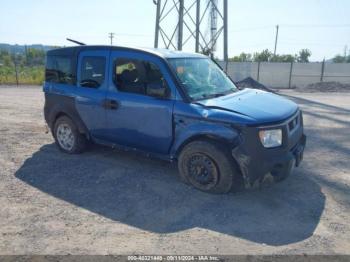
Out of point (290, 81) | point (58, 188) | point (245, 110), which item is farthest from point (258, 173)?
point (290, 81)

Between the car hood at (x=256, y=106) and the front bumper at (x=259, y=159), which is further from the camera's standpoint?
the car hood at (x=256, y=106)

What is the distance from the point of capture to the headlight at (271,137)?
4105 millimetres

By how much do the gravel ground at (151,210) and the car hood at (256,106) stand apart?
1080mm

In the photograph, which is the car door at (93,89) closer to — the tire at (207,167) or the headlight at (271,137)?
the tire at (207,167)

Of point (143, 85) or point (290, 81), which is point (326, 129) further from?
point (290, 81)

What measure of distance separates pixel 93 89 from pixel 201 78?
1789mm

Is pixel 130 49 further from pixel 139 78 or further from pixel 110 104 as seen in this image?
pixel 110 104

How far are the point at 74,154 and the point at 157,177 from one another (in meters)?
1.91

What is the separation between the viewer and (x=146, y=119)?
4922 millimetres

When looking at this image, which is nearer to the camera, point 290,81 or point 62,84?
point 62,84

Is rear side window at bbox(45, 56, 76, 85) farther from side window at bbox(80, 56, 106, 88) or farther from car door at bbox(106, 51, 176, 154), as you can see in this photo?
car door at bbox(106, 51, 176, 154)

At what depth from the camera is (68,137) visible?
6.18 m

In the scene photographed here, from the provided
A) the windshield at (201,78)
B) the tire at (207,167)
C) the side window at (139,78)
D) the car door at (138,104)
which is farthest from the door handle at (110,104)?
the tire at (207,167)

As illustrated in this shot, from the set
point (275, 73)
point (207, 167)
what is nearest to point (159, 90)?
point (207, 167)
